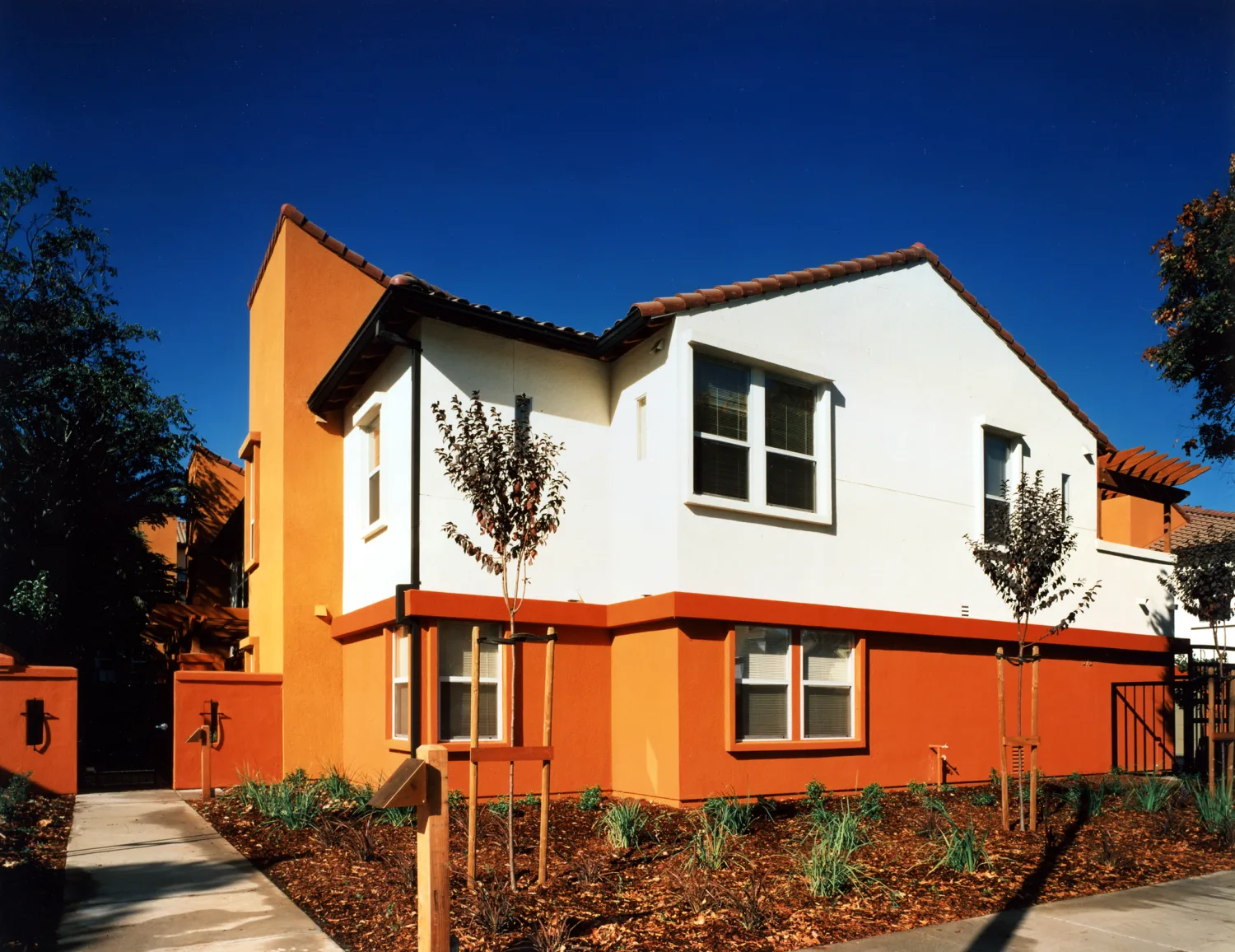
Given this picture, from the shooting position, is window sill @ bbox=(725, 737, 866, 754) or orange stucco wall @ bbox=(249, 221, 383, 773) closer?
window sill @ bbox=(725, 737, 866, 754)

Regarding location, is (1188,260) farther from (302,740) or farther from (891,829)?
(302,740)

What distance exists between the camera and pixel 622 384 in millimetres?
13383

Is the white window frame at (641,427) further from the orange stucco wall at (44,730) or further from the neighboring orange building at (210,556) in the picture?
the neighboring orange building at (210,556)

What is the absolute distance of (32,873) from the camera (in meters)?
8.48

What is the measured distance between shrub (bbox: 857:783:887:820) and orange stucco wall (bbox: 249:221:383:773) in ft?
24.9

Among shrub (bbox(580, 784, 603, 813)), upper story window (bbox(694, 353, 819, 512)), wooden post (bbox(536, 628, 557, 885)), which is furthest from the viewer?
upper story window (bbox(694, 353, 819, 512))

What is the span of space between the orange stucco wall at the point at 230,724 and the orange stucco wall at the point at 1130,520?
50.5 feet

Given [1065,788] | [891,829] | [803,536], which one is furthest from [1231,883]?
[803,536]

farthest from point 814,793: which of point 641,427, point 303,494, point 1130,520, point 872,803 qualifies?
point 1130,520

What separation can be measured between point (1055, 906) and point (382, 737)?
7989mm

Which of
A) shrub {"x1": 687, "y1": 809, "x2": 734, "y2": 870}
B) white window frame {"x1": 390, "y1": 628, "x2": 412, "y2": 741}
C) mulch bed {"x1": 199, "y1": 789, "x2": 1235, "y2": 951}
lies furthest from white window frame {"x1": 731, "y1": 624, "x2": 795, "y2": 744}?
white window frame {"x1": 390, "y1": 628, "x2": 412, "y2": 741}

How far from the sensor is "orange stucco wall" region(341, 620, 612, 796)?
1169cm

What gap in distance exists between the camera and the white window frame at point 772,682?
12.1 m

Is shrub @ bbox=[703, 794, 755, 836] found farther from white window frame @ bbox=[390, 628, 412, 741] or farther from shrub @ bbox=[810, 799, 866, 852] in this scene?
white window frame @ bbox=[390, 628, 412, 741]
